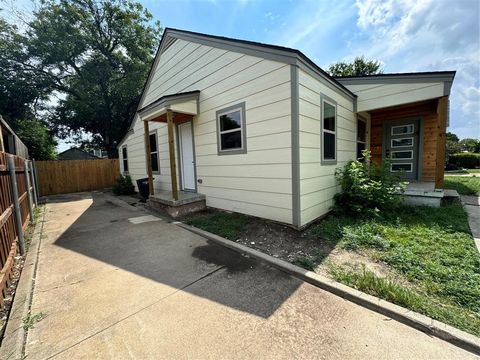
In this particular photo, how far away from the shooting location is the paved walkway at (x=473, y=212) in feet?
12.3

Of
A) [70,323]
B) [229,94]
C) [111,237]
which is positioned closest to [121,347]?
[70,323]

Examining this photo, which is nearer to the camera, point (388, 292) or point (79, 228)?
point (388, 292)

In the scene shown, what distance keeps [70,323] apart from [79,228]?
3748 mm

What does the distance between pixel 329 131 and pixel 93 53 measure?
19152mm

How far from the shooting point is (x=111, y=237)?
4.41m

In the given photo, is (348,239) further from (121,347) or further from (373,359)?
(121,347)

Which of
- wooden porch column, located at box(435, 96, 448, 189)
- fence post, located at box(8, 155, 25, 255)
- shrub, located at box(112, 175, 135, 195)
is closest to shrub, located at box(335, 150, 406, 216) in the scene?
wooden porch column, located at box(435, 96, 448, 189)

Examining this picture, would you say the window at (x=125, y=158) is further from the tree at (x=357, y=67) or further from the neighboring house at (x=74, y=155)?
the neighboring house at (x=74, y=155)

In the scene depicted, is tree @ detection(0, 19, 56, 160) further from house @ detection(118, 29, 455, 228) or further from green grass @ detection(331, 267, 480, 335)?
green grass @ detection(331, 267, 480, 335)

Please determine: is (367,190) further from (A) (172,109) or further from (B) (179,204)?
(A) (172,109)

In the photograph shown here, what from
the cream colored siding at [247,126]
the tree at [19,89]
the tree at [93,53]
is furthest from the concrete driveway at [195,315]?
the tree at [93,53]

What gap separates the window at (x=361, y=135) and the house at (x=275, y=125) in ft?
0.12

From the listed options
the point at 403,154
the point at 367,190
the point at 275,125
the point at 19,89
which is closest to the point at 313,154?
the point at 275,125

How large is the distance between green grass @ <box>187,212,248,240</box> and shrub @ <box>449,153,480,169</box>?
22.3 m
